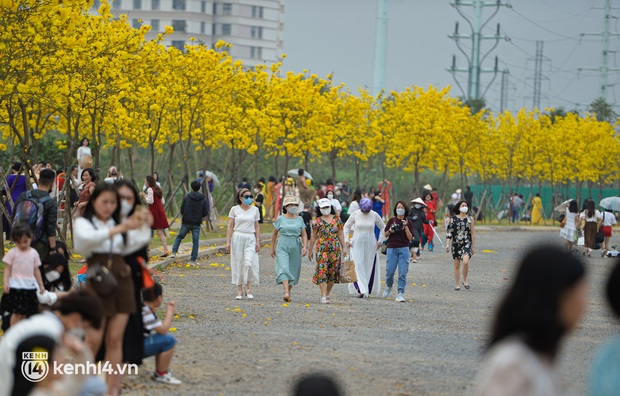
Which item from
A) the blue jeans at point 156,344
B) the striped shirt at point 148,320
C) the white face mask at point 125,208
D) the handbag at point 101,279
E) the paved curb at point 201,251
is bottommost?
the paved curb at point 201,251

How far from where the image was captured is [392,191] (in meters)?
65.0

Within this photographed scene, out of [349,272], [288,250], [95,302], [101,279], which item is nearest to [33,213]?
[101,279]

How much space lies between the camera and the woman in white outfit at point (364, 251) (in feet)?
67.4

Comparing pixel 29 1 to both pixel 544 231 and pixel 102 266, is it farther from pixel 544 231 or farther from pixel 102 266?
pixel 544 231

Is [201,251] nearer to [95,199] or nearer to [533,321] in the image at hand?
[95,199]

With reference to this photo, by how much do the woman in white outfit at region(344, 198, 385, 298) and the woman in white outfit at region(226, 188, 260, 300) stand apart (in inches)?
79.7

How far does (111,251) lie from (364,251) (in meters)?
11.9

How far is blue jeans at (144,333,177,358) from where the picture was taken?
32.4 feet

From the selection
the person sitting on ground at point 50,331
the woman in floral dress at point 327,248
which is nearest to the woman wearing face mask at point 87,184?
the woman in floral dress at point 327,248

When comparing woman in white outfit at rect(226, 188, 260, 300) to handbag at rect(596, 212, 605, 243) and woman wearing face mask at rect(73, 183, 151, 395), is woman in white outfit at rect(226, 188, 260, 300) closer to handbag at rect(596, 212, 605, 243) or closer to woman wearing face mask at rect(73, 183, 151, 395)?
woman wearing face mask at rect(73, 183, 151, 395)

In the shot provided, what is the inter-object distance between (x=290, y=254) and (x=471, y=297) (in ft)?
12.5

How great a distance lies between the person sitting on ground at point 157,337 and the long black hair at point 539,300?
5067 mm

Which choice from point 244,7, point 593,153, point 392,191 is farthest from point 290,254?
point 244,7

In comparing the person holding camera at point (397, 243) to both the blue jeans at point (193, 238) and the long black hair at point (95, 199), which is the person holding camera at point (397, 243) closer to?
the blue jeans at point (193, 238)
